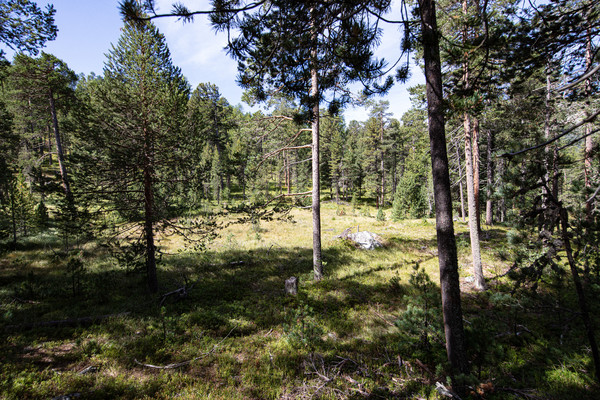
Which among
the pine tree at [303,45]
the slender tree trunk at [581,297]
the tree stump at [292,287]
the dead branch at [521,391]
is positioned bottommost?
the tree stump at [292,287]

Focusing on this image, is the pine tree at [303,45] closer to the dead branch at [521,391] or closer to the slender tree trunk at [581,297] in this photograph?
the slender tree trunk at [581,297]

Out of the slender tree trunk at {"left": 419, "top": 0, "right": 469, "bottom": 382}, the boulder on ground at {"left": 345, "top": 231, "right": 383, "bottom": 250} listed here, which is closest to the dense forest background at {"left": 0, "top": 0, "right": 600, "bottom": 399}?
the slender tree trunk at {"left": 419, "top": 0, "right": 469, "bottom": 382}

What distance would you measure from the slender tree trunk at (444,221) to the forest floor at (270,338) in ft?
1.37

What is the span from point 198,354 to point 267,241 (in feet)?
41.6

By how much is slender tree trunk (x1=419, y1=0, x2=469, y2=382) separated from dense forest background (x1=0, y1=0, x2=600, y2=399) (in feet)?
0.10

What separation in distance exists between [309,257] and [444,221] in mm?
11291

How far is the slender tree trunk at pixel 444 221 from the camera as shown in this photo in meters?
3.75

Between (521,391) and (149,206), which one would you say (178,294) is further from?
(521,391)

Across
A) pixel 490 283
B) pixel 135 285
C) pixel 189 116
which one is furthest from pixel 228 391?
pixel 490 283

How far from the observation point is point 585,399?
4039mm

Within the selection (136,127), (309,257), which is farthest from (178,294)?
(309,257)

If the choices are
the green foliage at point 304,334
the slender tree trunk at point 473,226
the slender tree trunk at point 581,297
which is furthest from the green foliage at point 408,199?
the slender tree trunk at point 581,297

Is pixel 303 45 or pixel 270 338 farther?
pixel 270 338

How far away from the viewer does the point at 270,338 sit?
256 inches
